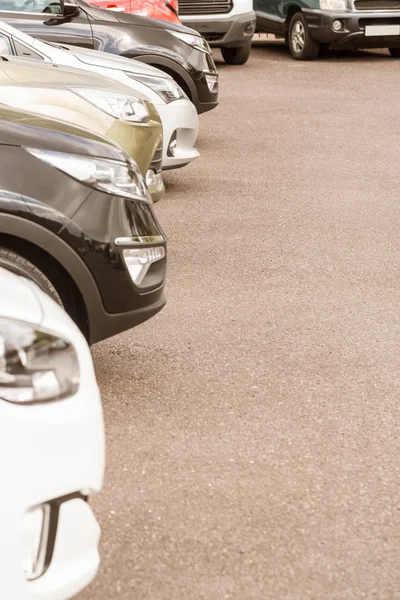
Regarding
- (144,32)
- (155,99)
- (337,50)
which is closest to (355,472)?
(155,99)

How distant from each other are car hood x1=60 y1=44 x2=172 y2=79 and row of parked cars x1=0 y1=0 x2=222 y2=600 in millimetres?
14

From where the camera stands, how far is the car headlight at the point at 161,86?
8.32m

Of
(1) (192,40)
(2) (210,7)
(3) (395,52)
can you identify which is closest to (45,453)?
(1) (192,40)

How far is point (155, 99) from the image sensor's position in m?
8.25

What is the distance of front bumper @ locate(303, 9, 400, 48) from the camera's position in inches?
634

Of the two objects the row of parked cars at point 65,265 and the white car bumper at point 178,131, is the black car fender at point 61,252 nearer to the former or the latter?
the row of parked cars at point 65,265

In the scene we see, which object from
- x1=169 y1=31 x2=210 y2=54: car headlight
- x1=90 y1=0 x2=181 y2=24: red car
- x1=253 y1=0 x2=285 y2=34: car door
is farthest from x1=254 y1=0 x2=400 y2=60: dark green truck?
x1=169 y1=31 x2=210 y2=54: car headlight

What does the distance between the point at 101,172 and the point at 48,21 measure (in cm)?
566

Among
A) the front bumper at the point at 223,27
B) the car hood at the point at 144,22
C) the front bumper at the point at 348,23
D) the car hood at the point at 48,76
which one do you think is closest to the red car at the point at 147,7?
the car hood at the point at 144,22

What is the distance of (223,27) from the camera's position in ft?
50.9

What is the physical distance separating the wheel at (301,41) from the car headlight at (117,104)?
1016cm

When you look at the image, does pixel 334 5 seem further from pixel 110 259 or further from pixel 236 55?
pixel 110 259

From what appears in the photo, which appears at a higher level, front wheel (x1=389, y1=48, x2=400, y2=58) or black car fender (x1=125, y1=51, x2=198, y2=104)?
black car fender (x1=125, y1=51, x2=198, y2=104)

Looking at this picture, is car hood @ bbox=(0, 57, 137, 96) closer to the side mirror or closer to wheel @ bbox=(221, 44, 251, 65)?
the side mirror
